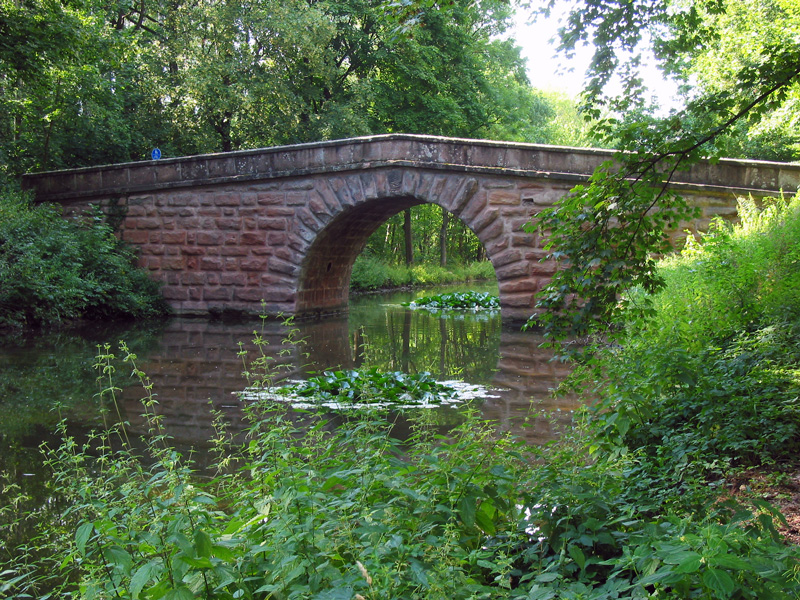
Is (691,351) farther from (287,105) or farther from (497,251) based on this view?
(287,105)

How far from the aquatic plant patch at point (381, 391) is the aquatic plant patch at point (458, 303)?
923 cm

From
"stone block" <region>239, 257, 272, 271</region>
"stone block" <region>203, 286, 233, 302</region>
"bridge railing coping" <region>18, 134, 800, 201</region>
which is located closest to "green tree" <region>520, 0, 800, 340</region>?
"bridge railing coping" <region>18, 134, 800, 201</region>

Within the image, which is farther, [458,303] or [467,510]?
[458,303]

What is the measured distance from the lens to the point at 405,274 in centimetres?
2338

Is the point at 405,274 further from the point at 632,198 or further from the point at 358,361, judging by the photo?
the point at 632,198

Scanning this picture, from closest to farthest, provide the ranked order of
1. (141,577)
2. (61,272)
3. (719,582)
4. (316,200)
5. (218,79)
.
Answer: (719,582) → (141,577) → (61,272) → (316,200) → (218,79)

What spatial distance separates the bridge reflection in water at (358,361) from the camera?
5.17m

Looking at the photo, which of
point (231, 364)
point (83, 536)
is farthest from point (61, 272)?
point (83, 536)

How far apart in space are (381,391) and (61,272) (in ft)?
23.6

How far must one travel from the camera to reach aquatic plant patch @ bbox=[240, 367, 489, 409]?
5.54 meters

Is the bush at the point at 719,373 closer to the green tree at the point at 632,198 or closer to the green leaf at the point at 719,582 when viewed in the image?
the green tree at the point at 632,198

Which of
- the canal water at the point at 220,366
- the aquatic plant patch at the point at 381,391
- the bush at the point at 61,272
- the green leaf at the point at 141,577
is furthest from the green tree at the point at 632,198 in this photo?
the bush at the point at 61,272

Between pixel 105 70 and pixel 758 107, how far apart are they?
615 inches

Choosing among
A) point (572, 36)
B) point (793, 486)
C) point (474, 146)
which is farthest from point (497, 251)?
point (793, 486)
